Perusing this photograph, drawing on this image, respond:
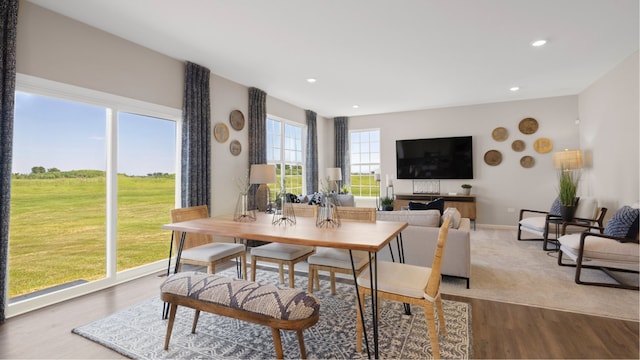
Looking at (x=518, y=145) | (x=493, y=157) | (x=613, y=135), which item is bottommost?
(x=493, y=157)

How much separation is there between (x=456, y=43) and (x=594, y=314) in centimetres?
299

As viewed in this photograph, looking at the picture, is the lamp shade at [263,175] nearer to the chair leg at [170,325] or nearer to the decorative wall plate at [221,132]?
the decorative wall plate at [221,132]

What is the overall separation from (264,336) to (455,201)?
17.7ft

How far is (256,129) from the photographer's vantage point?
5.36 metres

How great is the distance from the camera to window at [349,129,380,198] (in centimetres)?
792

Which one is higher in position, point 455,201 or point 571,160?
point 571,160

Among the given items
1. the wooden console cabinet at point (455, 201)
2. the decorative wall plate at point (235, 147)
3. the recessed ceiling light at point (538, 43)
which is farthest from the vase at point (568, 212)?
the decorative wall plate at point (235, 147)

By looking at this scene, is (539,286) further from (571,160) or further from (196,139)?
(196,139)

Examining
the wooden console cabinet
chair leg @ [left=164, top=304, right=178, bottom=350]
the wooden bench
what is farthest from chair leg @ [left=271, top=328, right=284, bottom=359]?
the wooden console cabinet

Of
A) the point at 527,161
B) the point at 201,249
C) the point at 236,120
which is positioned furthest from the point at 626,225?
the point at 236,120

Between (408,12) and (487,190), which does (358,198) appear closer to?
(487,190)

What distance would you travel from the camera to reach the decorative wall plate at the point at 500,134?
6.50 meters

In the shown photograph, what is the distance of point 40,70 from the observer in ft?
9.00

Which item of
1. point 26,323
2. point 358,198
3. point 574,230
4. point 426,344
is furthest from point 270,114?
point 574,230
